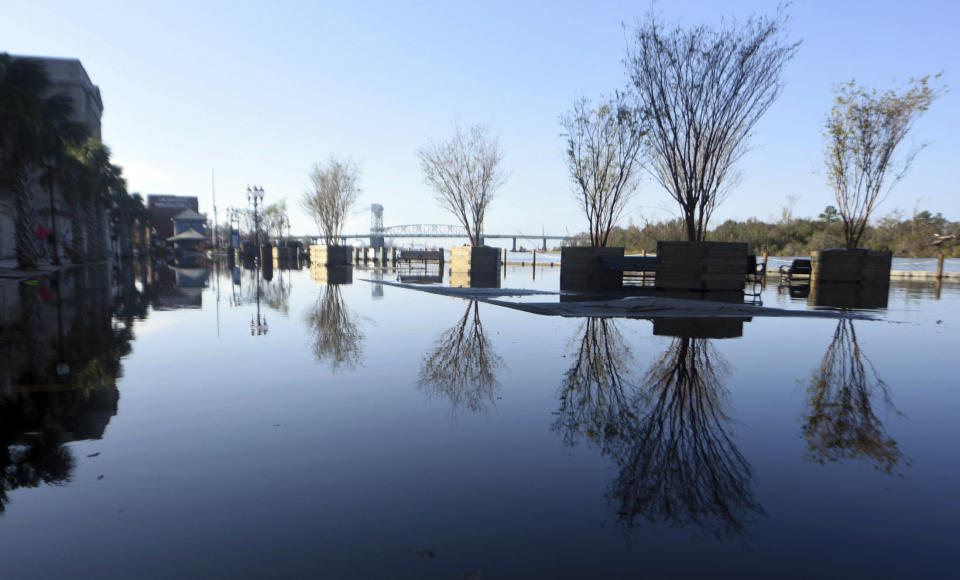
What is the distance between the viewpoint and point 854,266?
797 inches

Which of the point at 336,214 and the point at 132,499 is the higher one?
the point at 336,214

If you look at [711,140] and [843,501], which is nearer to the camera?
[843,501]

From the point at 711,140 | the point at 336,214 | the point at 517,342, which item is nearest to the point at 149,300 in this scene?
the point at 517,342

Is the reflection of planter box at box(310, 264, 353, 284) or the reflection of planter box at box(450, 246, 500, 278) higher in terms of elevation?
the reflection of planter box at box(450, 246, 500, 278)

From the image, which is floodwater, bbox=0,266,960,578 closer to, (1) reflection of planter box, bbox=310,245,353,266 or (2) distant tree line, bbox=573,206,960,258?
(1) reflection of planter box, bbox=310,245,353,266

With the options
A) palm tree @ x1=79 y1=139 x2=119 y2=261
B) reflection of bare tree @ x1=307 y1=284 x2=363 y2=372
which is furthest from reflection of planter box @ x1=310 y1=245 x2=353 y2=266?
reflection of bare tree @ x1=307 y1=284 x2=363 y2=372

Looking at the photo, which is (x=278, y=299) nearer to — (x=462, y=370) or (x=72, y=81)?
(x=462, y=370)

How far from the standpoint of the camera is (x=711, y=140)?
15.8 meters

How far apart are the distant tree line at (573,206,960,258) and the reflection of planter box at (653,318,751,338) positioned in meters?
38.7

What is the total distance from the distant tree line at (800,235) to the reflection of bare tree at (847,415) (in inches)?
1668

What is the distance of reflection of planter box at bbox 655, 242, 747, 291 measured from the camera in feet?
51.1

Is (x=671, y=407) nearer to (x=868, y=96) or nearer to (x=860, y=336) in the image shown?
(x=860, y=336)

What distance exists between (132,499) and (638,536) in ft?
8.21

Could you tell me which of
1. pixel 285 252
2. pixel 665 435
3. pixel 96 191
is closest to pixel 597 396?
pixel 665 435
